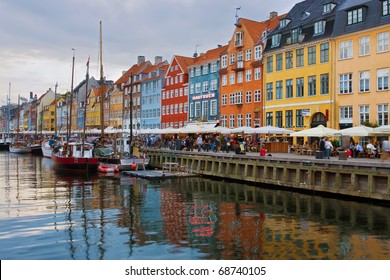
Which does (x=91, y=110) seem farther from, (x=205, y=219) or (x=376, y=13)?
(x=205, y=219)

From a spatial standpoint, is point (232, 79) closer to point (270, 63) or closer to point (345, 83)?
point (270, 63)

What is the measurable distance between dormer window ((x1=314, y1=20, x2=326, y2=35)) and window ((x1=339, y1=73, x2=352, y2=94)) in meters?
5.03

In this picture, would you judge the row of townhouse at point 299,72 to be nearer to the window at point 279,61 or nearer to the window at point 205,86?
the window at point 279,61

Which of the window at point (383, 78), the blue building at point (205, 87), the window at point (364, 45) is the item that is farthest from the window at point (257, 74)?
the window at point (383, 78)

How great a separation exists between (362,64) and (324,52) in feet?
14.4

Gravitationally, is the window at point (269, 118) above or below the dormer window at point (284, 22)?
below

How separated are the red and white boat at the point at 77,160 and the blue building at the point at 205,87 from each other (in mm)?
21372

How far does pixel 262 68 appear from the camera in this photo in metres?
51.4

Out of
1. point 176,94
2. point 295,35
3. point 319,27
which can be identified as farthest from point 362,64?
point 176,94

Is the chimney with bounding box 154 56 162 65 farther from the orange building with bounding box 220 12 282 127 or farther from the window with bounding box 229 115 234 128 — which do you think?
the window with bounding box 229 115 234 128

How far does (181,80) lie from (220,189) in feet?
145

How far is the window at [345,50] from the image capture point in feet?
133

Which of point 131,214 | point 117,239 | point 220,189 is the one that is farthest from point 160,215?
point 220,189

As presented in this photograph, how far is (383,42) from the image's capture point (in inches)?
1484
